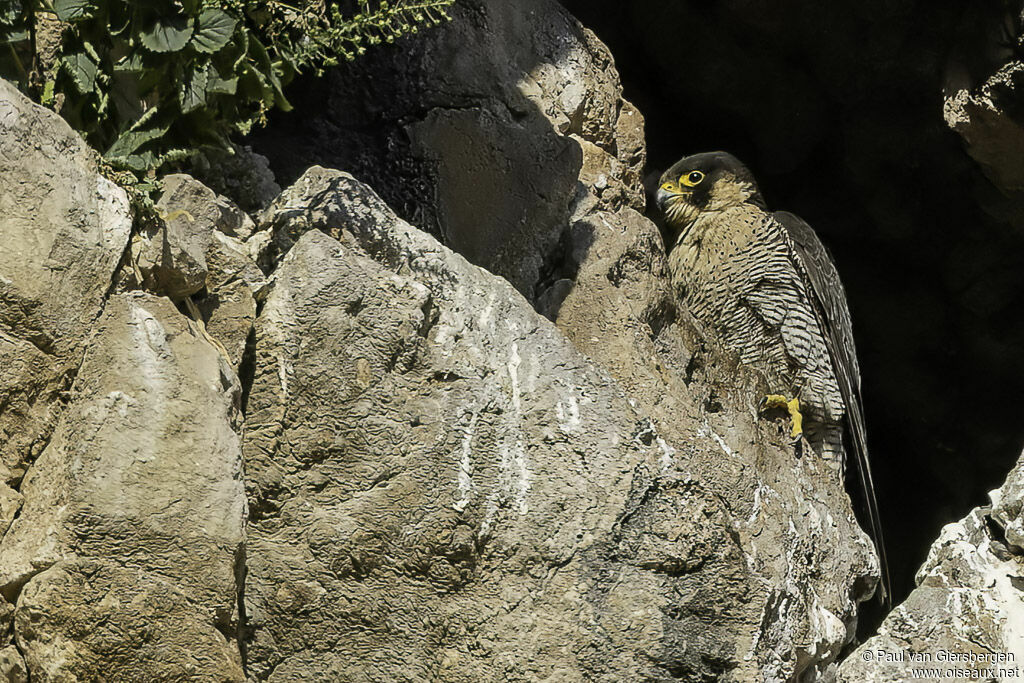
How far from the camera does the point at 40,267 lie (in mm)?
2193

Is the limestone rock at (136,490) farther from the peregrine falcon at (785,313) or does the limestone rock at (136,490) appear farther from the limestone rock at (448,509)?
the peregrine falcon at (785,313)

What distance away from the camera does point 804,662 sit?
2.81m

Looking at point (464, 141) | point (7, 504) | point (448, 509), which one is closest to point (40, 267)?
point (7, 504)

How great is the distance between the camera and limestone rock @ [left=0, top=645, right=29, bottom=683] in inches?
82.2

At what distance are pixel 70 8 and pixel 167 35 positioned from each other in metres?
0.20

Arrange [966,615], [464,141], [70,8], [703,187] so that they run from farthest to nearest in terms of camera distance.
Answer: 1. [703,187]
2. [464,141]
3. [966,615]
4. [70,8]

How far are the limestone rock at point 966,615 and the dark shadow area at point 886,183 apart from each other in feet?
7.40

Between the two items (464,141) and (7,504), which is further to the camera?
(464,141)

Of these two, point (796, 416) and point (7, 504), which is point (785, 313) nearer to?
point (796, 416)

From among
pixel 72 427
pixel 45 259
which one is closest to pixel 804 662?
pixel 72 427

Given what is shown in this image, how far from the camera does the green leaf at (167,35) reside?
239 cm

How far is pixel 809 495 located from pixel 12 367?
2503mm

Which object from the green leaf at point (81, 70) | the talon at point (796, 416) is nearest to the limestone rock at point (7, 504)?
the green leaf at point (81, 70)

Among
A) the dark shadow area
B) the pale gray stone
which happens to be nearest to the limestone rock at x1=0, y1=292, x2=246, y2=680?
the pale gray stone
